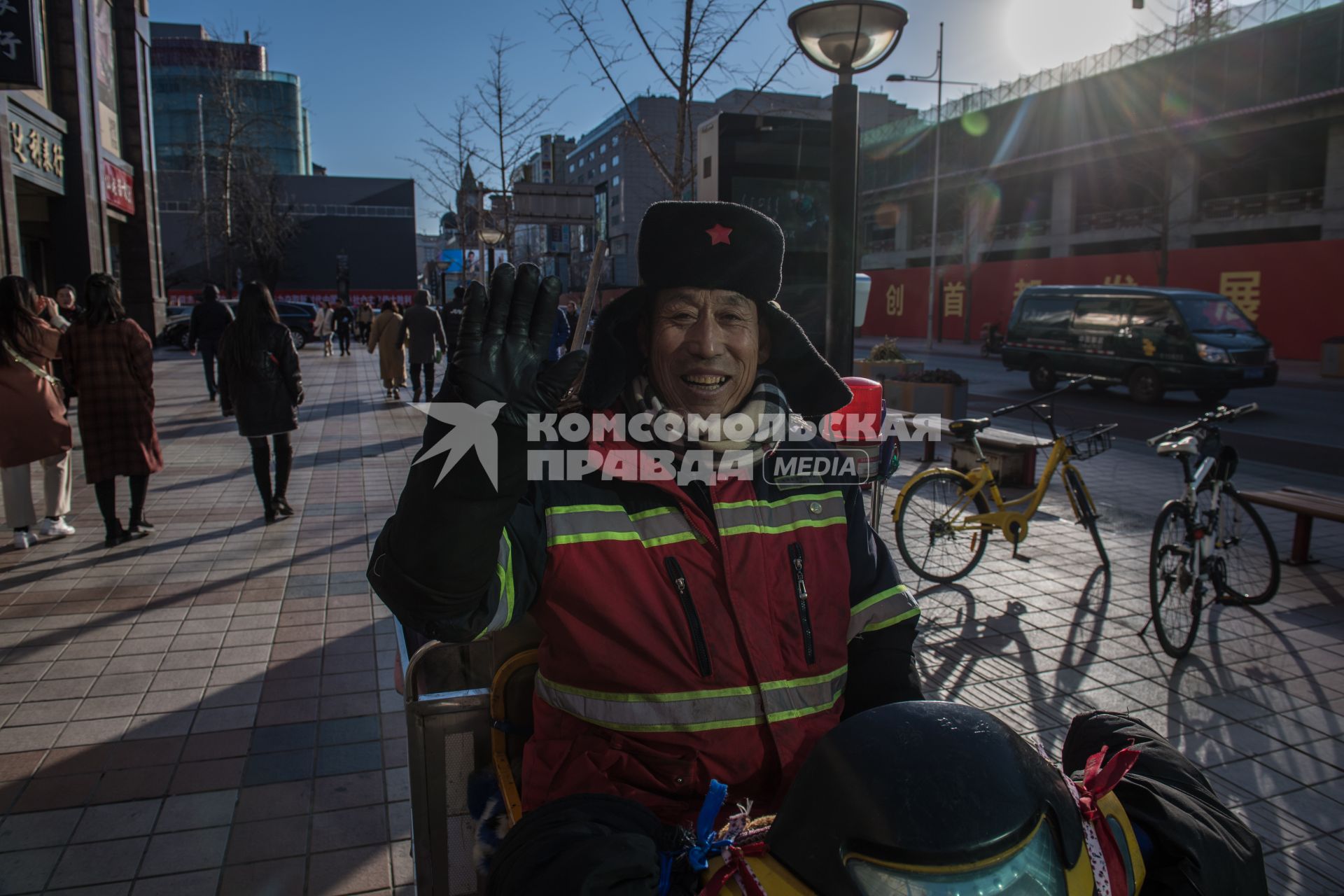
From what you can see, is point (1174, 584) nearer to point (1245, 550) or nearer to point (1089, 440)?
point (1245, 550)

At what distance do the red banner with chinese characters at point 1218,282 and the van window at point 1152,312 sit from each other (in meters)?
9.96

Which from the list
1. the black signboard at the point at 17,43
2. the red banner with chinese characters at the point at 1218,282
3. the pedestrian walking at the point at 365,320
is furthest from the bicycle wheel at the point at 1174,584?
the pedestrian walking at the point at 365,320

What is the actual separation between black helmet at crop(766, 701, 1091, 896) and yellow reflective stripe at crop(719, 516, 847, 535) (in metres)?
0.62

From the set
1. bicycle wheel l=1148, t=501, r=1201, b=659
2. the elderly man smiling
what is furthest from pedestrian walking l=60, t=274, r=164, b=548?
bicycle wheel l=1148, t=501, r=1201, b=659

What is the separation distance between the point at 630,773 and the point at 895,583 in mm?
732

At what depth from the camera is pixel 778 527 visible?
190 cm

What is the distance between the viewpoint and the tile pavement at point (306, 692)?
119 inches

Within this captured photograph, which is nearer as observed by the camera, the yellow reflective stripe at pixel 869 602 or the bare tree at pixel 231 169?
the yellow reflective stripe at pixel 869 602

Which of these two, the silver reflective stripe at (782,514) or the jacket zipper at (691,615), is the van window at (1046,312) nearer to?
the silver reflective stripe at (782,514)

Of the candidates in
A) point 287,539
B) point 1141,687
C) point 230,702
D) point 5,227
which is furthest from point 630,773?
point 5,227

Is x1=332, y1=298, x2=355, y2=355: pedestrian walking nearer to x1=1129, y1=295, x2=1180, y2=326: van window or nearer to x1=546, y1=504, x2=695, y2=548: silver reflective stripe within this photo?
x1=1129, y1=295, x2=1180, y2=326: van window

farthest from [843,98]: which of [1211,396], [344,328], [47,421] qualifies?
[344,328]

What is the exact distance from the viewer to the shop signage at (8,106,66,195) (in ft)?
43.4

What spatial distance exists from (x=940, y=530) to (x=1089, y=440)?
1.13 meters
